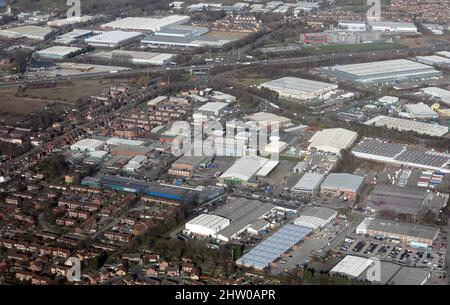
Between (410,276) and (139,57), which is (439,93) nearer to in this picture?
(139,57)

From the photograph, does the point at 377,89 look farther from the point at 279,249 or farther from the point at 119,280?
the point at 119,280

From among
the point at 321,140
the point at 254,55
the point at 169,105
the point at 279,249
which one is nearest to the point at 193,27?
the point at 254,55

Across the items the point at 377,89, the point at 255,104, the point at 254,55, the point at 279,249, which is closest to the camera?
the point at 279,249

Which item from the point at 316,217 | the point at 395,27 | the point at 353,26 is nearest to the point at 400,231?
the point at 316,217

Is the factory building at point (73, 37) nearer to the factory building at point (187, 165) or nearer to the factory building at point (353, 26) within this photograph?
the factory building at point (353, 26)

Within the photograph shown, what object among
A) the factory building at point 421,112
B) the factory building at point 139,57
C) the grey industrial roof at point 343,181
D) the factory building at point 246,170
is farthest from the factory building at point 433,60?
the grey industrial roof at point 343,181

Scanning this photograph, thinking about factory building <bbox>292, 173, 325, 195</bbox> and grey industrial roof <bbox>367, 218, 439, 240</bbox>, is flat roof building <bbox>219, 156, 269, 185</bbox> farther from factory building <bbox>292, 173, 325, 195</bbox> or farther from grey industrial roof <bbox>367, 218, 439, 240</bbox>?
grey industrial roof <bbox>367, 218, 439, 240</bbox>

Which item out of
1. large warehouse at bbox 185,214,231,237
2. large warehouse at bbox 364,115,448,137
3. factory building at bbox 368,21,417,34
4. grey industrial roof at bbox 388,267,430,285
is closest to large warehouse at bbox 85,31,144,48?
factory building at bbox 368,21,417,34
